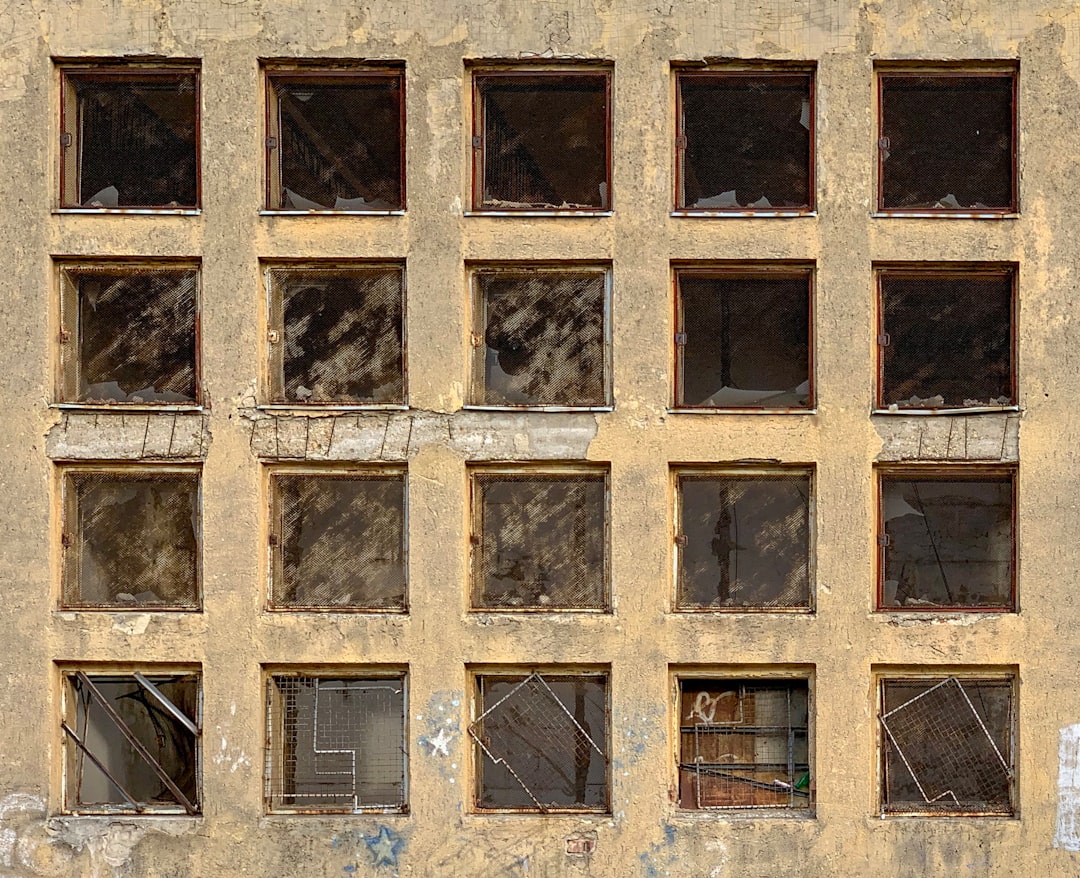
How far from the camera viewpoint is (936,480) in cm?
938

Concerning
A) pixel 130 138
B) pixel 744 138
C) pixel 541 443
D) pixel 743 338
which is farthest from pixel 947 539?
pixel 130 138

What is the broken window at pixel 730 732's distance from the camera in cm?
938

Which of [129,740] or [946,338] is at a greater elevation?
[946,338]

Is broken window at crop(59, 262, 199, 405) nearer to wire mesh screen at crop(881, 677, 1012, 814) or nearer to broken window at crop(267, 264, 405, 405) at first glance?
broken window at crop(267, 264, 405, 405)

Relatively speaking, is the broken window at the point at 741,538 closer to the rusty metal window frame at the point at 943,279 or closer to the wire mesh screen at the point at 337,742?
the rusty metal window frame at the point at 943,279

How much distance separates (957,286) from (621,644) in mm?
4063

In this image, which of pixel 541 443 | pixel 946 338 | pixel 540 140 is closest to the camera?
pixel 541 443

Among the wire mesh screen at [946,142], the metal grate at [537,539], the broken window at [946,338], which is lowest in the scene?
the metal grate at [537,539]

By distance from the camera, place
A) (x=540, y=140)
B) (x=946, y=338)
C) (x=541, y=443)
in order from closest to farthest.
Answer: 1. (x=541, y=443)
2. (x=946, y=338)
3. (x=540, y=140)

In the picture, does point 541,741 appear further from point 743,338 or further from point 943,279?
point 943,279

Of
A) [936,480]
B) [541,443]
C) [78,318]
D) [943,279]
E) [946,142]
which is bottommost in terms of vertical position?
[936,480]

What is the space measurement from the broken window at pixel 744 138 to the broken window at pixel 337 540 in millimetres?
3569

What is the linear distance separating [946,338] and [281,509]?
5717 mm

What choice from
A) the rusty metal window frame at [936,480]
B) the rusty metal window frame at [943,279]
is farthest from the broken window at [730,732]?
the rusty metal window frame at [943,279]
